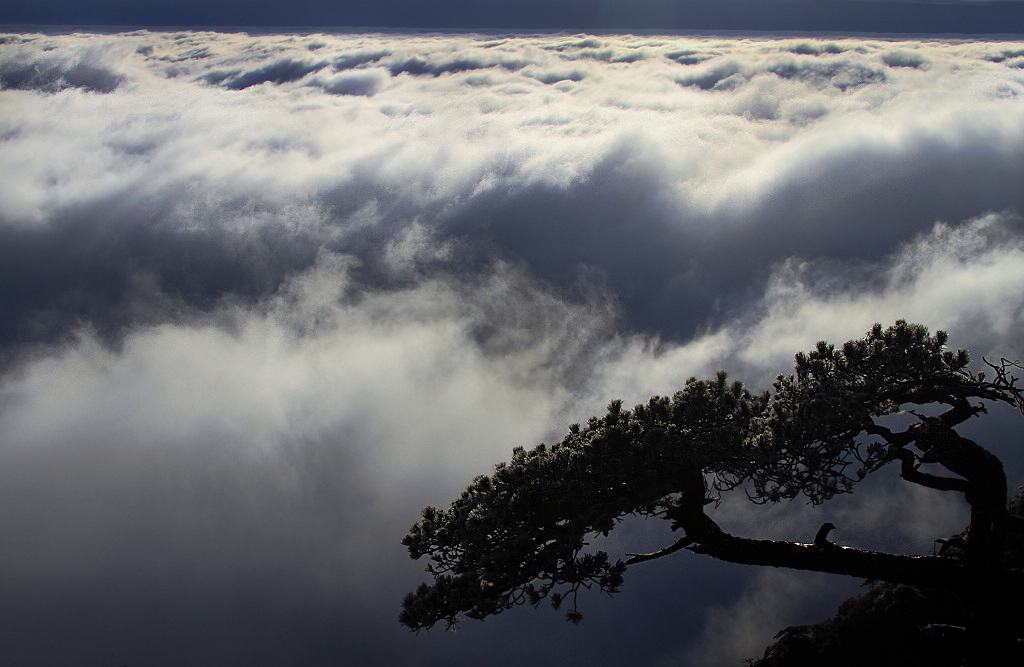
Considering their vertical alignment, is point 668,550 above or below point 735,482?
below

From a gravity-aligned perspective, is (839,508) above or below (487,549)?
above

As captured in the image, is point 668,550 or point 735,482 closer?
point 735,482

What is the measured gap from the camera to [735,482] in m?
12.0

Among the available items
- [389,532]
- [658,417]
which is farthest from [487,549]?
[389,532]

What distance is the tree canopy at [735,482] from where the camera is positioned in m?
11.8

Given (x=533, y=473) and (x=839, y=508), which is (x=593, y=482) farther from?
(x=839, y=508)

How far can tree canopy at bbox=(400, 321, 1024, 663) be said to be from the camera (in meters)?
11.8

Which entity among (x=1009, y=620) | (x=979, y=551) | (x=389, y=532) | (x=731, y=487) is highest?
(x=389, y=532)

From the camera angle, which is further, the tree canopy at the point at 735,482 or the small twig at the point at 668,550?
the small twig at the point at 668,550

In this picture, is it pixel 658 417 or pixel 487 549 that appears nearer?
pixel 487 549

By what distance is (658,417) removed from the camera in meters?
13.4

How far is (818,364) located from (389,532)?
189588 mm

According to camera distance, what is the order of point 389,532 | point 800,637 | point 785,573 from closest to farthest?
point 800,637
point 785,573
point 389,532

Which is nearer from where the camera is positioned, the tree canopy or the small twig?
the tree canopy
